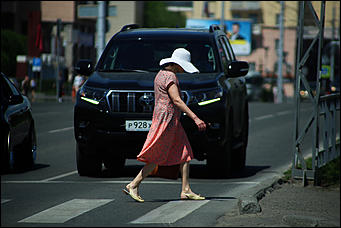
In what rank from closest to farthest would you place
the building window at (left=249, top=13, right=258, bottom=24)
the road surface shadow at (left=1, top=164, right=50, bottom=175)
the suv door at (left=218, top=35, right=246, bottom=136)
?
the suv door at (left=218, top=35, right=246, bottom=136) → the road surface shadow at (left=1, top=164, right=50, bottom=175) → the building window at (left=249, top=13, right=258, bottom=24)

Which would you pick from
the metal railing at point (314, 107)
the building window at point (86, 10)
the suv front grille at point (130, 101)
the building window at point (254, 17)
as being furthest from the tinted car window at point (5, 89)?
the building window at point (254, 17)

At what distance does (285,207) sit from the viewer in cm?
913

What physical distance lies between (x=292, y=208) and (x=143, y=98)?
3.25 m

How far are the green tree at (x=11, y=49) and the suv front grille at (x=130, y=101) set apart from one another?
178ft

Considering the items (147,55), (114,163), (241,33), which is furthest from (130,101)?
(241,33)

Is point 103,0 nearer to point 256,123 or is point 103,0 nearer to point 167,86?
point 256,123

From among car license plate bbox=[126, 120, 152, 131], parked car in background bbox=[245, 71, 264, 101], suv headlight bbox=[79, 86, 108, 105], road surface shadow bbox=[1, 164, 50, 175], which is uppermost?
suv headlight bbox=[79, 86, 108, 105]

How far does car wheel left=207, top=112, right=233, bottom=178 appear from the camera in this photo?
1224cm

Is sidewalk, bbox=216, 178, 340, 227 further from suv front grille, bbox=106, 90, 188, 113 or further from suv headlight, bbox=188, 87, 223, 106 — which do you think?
suv front grille, bbox=106, 90, 188, 113

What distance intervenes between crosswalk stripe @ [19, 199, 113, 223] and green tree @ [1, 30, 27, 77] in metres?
56.5

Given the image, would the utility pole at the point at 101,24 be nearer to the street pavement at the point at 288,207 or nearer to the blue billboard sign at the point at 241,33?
the street pavement at the point at 288,207

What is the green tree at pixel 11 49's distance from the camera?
6575 cm

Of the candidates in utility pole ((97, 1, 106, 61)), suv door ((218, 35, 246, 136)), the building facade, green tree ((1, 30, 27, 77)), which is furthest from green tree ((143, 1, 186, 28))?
suv door ((218, 35, 246, 136))

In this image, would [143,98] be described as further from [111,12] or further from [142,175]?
[111,12]
